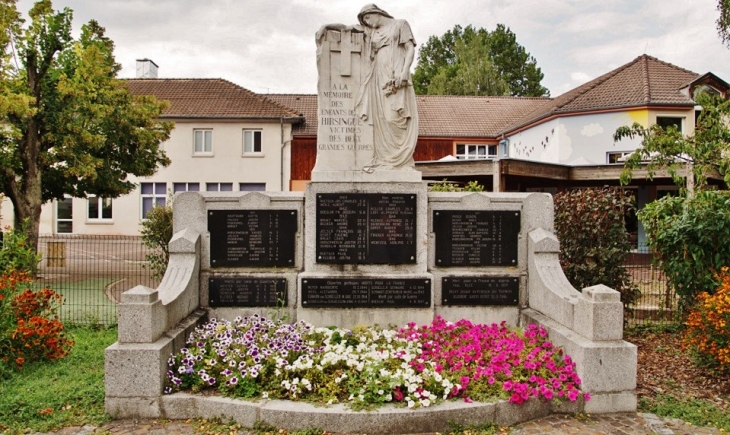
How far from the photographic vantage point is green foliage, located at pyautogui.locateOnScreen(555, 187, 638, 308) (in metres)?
7.96

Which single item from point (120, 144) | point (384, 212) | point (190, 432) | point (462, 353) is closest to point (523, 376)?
point (462, 353)

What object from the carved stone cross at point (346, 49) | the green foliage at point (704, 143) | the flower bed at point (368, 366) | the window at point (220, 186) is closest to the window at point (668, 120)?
the green foliage at point (704, 143)

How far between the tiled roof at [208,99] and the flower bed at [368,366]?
2183 centimetres

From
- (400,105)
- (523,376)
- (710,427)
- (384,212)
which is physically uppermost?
(400,105)

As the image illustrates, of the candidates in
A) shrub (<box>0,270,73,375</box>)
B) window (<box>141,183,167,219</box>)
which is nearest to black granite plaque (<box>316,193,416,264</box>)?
shrub (<box>0,270,73,375</box>)

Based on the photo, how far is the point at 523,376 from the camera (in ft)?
16.8

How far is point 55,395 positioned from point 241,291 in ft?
7.34

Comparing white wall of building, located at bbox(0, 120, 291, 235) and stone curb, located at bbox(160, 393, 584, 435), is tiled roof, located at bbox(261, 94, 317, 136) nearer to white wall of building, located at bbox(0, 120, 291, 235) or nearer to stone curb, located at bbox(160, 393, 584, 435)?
white wall of building, located at bbox(0, 120, 291, 235)

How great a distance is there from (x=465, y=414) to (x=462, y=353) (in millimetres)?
928

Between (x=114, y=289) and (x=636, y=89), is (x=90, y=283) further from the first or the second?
(x=636, y=89)

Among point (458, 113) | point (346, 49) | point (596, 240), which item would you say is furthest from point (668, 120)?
point (346, 49)

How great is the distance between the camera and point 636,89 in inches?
858

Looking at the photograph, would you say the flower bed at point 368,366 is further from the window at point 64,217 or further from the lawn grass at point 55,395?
the window at point 64,217

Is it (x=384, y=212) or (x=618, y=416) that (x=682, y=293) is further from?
(x=384, y=212)
